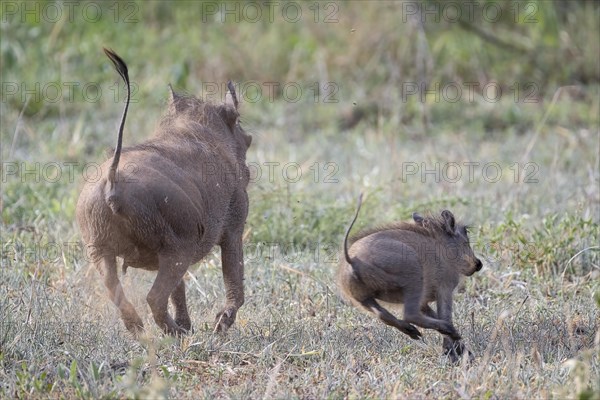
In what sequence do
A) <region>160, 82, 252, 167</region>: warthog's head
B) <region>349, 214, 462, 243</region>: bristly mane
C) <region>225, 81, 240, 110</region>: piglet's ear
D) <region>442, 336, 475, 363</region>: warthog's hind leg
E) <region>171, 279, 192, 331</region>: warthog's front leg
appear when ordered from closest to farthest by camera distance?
1. <region>442, 336, 475, 363</region>: warthog's hind leg
2. <region>349, 214, 462, 243</region>: bristly mane
3. <region>171, 279, 192, 331</region>: warthog's front leg
4. <region>160, 82, 252, 167</region>: warthog's head
5. <region>225, 81, 240, 110</region>: piglet's ear

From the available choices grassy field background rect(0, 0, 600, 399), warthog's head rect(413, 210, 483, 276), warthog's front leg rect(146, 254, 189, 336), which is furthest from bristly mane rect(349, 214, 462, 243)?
warthog's front leg rect(146, 254, 189, 336)

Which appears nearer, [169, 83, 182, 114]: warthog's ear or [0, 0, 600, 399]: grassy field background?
[0, 0, 600, 399]: grassy field background

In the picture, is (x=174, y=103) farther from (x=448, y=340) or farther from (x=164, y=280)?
(x=448, y=340)

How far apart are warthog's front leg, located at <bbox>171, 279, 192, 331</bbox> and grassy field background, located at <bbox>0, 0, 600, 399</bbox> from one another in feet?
0.35

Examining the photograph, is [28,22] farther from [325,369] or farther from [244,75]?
[325,369]

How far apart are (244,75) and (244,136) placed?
6.51 m

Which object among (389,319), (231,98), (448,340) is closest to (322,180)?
(231,98)

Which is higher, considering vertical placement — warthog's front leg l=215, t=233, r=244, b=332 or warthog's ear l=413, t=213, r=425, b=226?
warthog's ear l=413, t=213, r=425, b=226

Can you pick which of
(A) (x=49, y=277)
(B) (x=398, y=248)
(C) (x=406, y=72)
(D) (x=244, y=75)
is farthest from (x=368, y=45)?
(B) (x=398, y=248)

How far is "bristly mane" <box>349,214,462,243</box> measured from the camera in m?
4.63

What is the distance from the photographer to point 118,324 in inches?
186

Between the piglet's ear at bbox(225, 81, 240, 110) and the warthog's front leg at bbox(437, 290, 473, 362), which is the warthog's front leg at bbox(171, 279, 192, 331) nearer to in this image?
the piglet's ear at bbox(225, 81, 240, 110)

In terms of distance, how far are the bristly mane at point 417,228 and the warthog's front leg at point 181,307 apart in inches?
33.6

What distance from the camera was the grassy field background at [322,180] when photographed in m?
4.11
